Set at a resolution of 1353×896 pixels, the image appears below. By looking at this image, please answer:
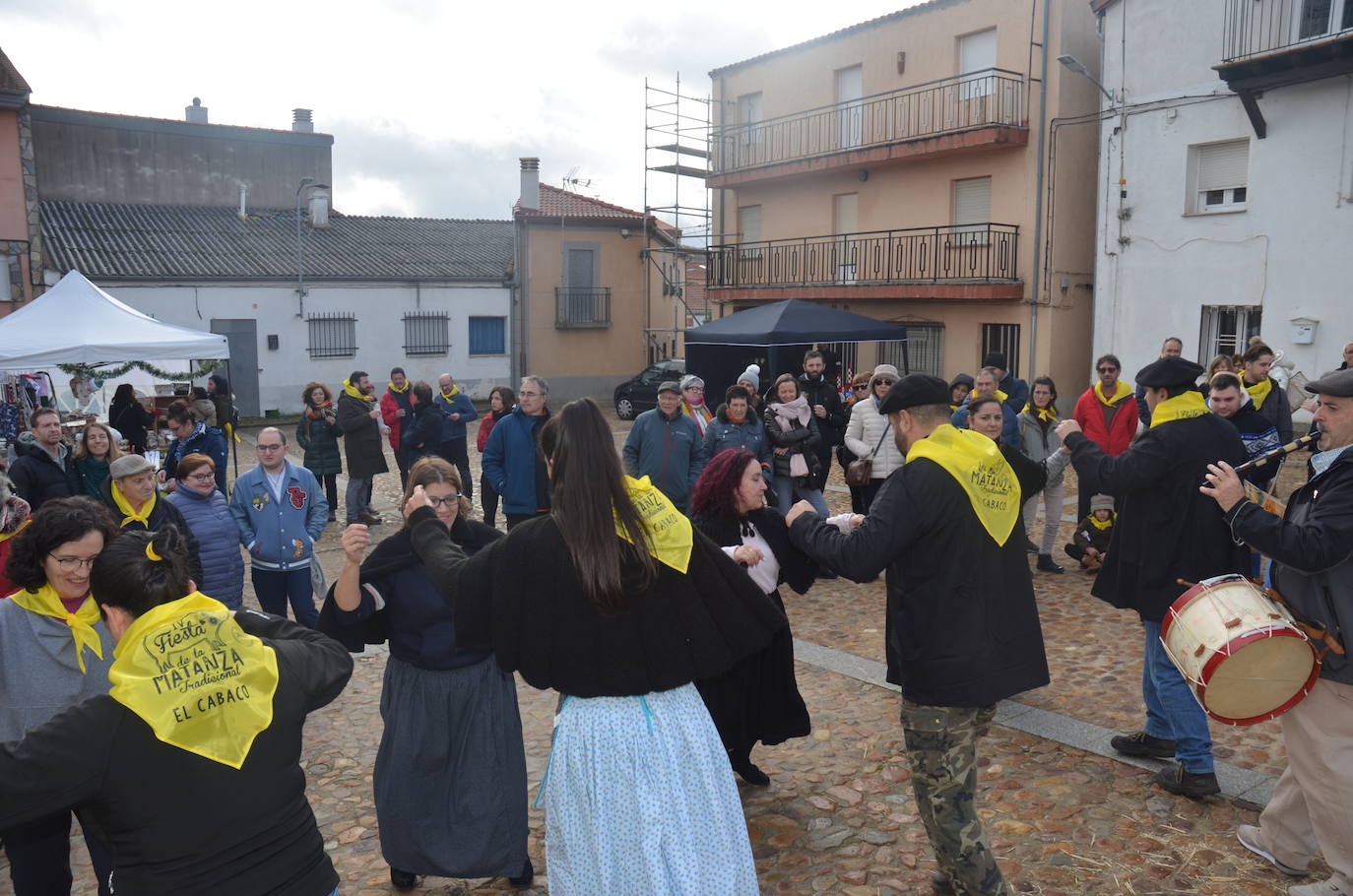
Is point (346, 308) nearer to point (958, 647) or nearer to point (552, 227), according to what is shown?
point (552, 227)

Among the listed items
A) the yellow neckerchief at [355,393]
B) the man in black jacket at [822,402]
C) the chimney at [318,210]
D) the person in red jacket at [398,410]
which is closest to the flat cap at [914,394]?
the man in black jacket at [822,402]

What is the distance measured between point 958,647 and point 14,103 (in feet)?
82.0

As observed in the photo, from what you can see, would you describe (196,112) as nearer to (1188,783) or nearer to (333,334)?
(333,334)

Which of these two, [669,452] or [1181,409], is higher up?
[1181,409]

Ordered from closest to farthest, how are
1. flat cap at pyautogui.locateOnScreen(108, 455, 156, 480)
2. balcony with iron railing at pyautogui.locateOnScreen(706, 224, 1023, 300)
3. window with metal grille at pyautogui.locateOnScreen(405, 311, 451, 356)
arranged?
flat cap at pyautogui.locateOnScreen(108, 455, 156, 480) → balcony with iron railing at pyautogui.locateOnScreen(706, 224, 1023, 300) → window with metal grille at pyautogui.locateOnScreen(405, 311, 451, 356)

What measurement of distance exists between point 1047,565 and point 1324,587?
576 cm

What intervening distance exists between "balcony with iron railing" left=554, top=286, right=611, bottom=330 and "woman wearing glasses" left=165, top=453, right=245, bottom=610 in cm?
2577

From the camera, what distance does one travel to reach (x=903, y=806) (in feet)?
16.6

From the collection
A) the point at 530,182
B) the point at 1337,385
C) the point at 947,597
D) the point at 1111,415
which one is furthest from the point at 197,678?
the point at 530,182

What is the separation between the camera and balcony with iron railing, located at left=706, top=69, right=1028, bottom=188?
2064cm

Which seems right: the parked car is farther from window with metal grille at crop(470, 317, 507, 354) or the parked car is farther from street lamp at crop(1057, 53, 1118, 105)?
street lamp at crop(1057, 53, 1118, 105)

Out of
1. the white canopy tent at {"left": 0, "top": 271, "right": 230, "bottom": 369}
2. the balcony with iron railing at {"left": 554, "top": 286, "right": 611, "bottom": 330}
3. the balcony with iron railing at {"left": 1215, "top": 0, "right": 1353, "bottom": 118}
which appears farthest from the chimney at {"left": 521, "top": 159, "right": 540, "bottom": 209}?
the white canopy tent at {"left": 0, "top": 271, "right": 230, "bottom": 369}

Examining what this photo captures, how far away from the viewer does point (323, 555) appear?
11078 millimetres

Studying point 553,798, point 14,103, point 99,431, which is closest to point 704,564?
point 553,798
